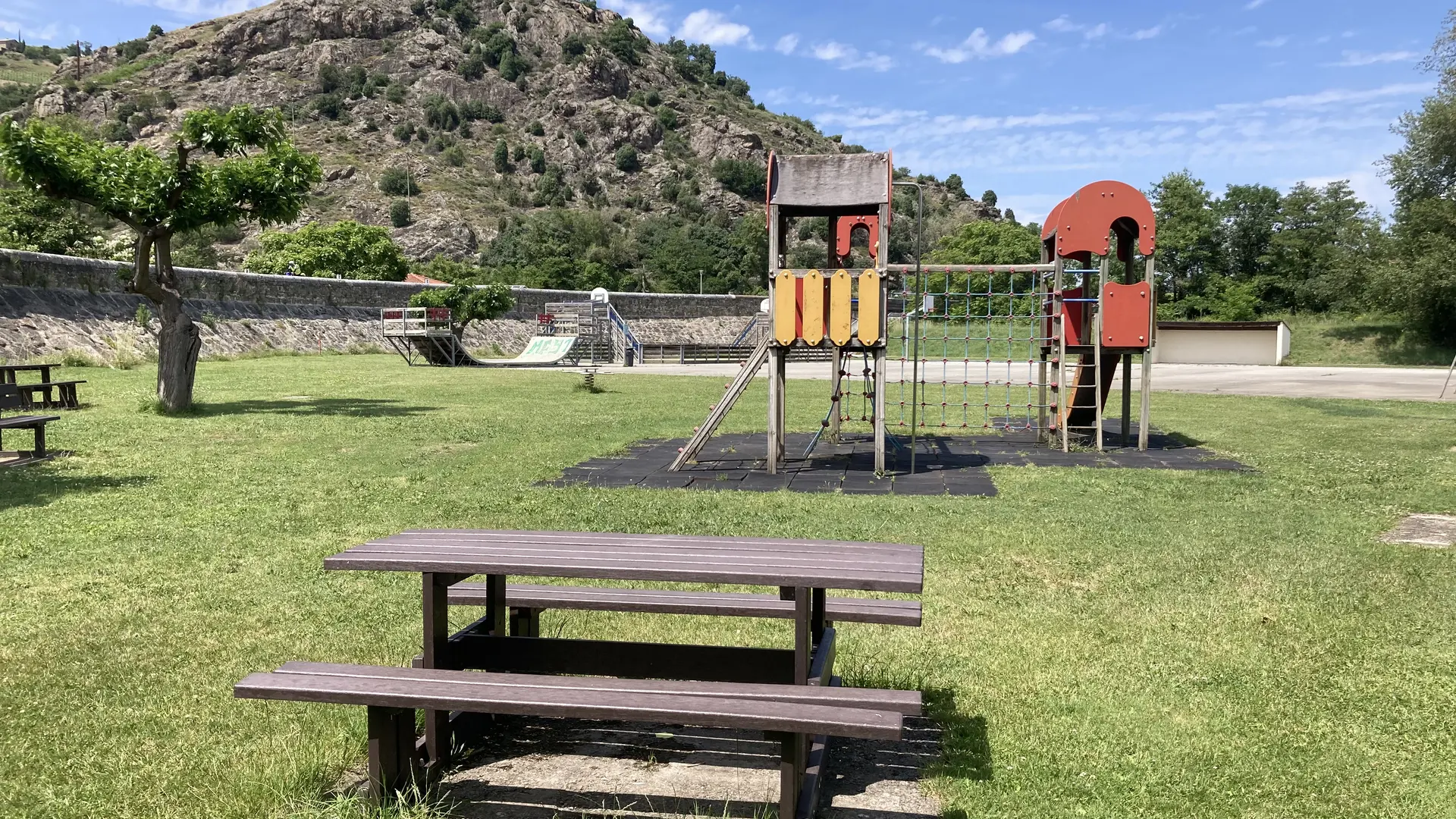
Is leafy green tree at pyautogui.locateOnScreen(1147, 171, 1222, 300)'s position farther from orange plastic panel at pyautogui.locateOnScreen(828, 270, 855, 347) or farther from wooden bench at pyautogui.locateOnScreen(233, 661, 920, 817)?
wooden bench at pyautogui.locateOnScreen(233, 661, 920, 817)

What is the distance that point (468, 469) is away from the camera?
8.95m

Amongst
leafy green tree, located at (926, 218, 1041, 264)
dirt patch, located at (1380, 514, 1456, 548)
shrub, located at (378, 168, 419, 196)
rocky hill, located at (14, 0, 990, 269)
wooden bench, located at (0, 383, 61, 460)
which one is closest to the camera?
dirt patch, located at (1380, 514, 1456, 548)

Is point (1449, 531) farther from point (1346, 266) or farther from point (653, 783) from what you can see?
point (1346, 266)

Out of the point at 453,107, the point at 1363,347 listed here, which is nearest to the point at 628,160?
the point at 453,107

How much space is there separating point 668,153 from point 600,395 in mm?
115850

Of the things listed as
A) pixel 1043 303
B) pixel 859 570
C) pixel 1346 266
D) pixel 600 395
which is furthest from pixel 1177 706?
pixel 1346 266

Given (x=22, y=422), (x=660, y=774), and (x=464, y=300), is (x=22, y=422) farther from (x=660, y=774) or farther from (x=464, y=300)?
(x=464, y=300)

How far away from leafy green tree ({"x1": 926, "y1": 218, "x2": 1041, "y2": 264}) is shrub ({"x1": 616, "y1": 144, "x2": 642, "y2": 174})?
50.9 meters

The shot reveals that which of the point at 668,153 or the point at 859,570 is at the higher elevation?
the point at 668,153

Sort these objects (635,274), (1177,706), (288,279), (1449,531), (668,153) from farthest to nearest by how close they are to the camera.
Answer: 1. (668,153)
2. (635,274)
3. (288,279)
4. (1449,531)
5. (1177,706)

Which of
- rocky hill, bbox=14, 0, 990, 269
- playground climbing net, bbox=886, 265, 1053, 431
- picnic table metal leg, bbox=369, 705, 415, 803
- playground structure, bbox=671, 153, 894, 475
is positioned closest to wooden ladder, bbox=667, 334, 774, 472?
playground structure, bbox=671, 153, 894, 475

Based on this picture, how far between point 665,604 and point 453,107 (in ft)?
428

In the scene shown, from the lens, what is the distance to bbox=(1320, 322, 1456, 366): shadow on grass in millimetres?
39406

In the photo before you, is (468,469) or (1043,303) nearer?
(468,469)
